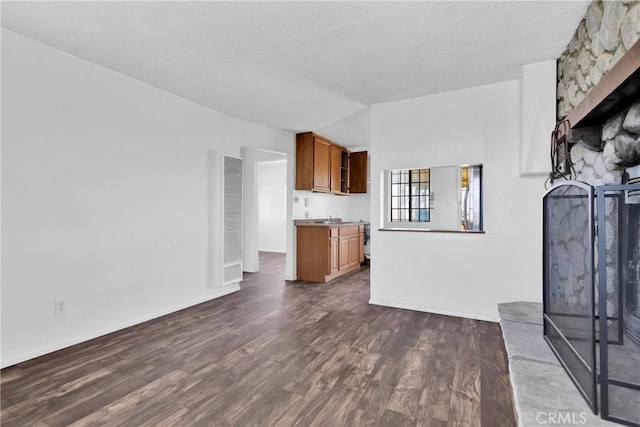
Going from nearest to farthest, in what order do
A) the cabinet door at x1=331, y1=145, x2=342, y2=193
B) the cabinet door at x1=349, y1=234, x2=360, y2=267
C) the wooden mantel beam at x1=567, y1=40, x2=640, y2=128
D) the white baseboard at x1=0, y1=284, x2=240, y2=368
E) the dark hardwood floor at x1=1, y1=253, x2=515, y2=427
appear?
the wooden mantel beam at x1=567, y1=40, x2=640, y2=128 → the dark hardwood floor at x1=1, y1=253, x2=515, y2=427 → the white baseboard at x1=0, y1=284, x2=240, y2=368 → the cabinet door at x1=349, y1=234, x2=360, y2=267 → the cabinet door at x1=331, y1=145, x2=342, y2=193

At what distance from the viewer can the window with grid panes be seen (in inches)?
183

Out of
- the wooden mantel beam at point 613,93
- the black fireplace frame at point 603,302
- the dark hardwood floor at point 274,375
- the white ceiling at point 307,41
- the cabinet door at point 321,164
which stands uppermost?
the white ceiling at point 307,41

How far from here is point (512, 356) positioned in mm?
1835

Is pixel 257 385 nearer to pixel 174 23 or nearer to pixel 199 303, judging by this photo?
pixel 199 303

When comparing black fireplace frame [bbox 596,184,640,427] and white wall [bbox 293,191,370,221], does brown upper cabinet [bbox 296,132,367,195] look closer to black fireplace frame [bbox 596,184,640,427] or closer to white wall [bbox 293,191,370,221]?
white wall [bbox 293,191,370,221]

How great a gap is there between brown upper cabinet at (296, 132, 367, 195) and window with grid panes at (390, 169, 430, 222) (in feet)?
4.22

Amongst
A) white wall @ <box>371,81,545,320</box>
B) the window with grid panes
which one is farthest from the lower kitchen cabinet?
white wall @ <box>371,81,545,320</box>

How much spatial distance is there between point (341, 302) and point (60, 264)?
2.85 metres

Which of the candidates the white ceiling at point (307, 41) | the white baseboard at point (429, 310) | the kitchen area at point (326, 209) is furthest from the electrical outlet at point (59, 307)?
the kitchen area at point (326, 209)

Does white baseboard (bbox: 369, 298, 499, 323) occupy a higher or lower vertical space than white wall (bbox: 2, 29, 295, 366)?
lower

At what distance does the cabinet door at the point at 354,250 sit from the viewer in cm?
582

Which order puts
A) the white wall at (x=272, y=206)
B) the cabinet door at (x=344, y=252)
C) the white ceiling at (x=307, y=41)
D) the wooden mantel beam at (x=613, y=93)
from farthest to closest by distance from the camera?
the white wall at (x=272, y=206) < the cabinet door at (x=344, y=252) < the white ceiling at (x=307, y=41) < the wooden mantel beam at (x=613, y=93)

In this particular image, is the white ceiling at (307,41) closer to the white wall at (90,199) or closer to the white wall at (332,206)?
the white wall at (90,199)

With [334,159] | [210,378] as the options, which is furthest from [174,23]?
[334,159]
